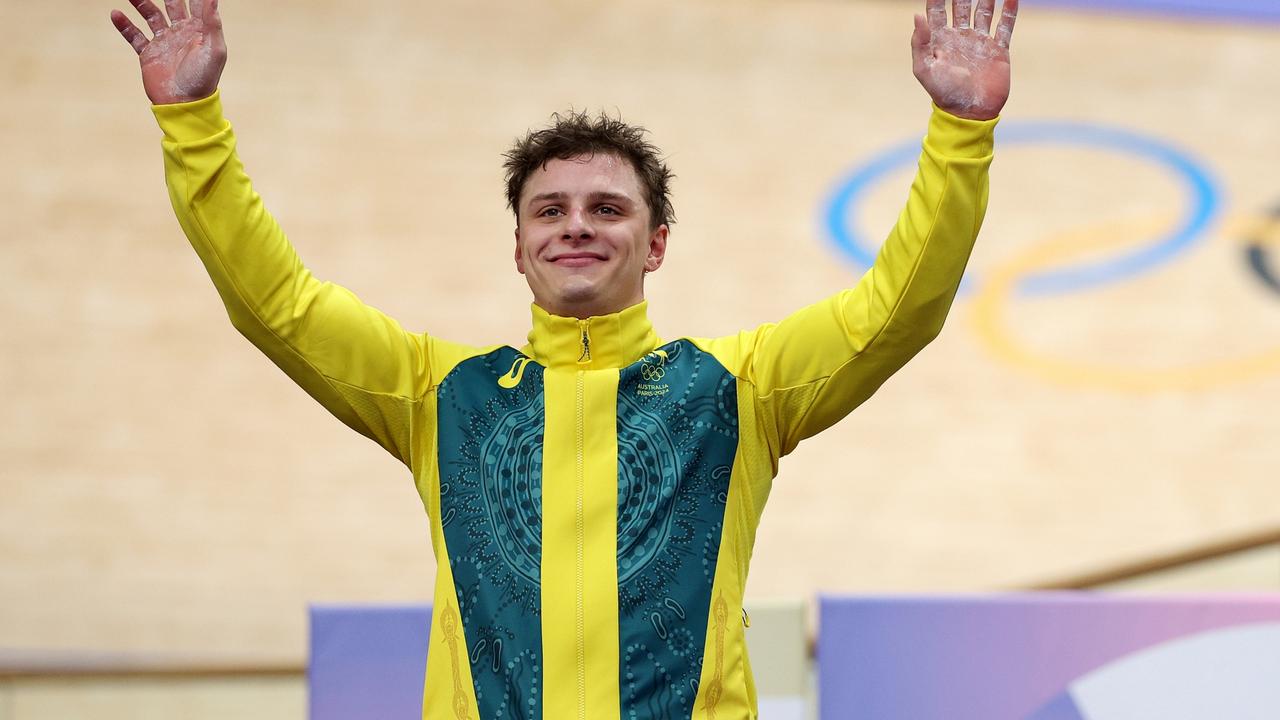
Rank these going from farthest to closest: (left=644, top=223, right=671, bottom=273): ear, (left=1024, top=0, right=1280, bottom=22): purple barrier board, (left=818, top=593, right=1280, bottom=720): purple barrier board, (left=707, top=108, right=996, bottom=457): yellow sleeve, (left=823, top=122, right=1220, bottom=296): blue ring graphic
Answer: (left=1024, top=0, right=1280, bottom=22): purple barrier board < (left=823, top=122, right=1220, bottom=296): blue ring graphic < (left=818, top=593, right=1280, bottom=720): purple barrier board < (left=644, top=223, right=671, bottom=273): ear < (left=707, top=108, right=996, bottom=457): yellow sleeve

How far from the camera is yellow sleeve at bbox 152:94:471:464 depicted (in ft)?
5.49

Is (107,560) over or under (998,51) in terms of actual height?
under

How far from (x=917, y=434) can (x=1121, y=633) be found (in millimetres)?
3671

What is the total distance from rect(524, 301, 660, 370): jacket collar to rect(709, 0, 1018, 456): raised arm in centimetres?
12

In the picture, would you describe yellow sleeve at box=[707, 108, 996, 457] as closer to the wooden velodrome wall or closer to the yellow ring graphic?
the wooden velodrome wall

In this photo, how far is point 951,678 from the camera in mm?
2434

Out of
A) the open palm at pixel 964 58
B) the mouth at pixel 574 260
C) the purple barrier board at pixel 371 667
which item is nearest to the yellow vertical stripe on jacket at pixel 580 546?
the mouth at pixel 574 260

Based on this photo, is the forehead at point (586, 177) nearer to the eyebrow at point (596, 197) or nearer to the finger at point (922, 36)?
the eyebrow at point (596, 197)

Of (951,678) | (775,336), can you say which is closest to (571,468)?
(775,336)

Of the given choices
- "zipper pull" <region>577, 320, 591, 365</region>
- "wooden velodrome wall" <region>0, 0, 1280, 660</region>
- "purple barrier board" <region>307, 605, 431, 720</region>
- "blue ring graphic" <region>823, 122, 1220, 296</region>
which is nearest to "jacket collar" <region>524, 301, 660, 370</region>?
"zipper pull" <region>577, 320, 591, 365</region>

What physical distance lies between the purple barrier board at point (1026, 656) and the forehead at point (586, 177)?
34.6 inches

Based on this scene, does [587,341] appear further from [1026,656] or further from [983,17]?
[1026,656]

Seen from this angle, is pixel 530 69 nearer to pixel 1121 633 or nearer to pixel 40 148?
pixel 40 148

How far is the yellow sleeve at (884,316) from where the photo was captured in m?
1.64
